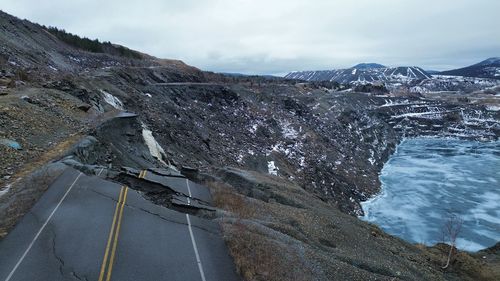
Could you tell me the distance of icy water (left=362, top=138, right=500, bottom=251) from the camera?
44000 millimetres

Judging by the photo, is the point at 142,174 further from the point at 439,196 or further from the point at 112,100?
the point at 439,196

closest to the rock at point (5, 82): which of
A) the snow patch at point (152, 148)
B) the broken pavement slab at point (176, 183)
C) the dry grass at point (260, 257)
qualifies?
the snow patch at point (152, 148)

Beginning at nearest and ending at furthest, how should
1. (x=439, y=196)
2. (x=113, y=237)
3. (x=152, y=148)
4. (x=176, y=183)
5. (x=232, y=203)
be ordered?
Result: (x=113, y=237) < (x=232, y=203) < (x=176, y=183) < (x=152, y=148) < (x=439, y=196)

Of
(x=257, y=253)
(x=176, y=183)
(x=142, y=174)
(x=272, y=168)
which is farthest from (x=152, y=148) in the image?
(x=272, y=168)

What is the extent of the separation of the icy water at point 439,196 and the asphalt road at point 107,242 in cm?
3597

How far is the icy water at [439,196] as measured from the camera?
44.0 meters

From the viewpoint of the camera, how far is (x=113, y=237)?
1209 cm

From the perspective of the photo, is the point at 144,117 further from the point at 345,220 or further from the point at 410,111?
the point at 410,111

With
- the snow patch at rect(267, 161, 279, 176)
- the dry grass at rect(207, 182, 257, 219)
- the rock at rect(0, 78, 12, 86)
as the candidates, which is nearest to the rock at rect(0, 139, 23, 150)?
the dry grass at rect(207, 182, 257, 219)

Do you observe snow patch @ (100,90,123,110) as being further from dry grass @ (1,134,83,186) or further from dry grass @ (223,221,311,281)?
dry grass @ (223,221,311,281)

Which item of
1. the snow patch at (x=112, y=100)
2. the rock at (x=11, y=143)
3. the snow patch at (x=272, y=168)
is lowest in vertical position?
the snow patch at (x=272, y=168)

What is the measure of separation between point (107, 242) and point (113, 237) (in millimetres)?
369

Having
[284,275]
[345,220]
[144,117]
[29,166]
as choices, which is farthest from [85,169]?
[144,117]

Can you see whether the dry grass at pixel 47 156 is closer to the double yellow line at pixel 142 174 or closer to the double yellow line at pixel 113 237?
the double yellow line at pixel 142 174
